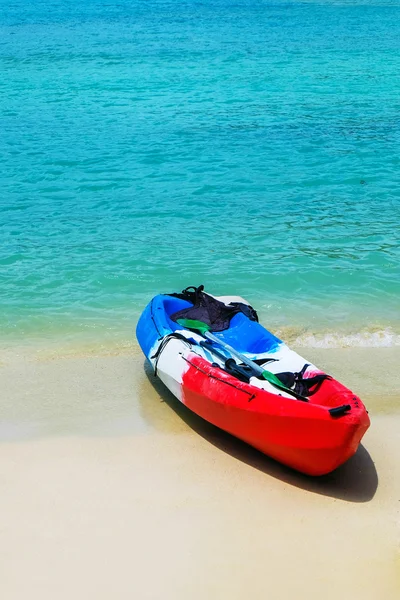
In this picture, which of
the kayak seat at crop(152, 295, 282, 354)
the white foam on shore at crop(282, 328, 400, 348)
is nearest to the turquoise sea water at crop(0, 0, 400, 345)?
the white foam on shore at crop(282, 328, 400, 348)

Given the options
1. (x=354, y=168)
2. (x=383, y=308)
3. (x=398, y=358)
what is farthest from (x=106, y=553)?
(x=354, y=168)

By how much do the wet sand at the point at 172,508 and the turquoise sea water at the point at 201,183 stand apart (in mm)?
1909

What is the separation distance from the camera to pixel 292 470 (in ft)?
18.4

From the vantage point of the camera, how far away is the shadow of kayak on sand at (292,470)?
5.38m

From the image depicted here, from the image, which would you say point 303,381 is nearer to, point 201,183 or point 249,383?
point 249,383

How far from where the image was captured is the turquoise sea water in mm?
9008

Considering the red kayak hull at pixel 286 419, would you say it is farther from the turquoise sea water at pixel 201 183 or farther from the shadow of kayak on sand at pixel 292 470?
the turquoise sea water at pixel 201 183

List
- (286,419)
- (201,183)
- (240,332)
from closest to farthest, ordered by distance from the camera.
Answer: (286,419)
(240,332)
(201,183)

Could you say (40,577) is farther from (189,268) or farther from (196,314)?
(189,268)

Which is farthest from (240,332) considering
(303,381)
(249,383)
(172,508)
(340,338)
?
(172,508)

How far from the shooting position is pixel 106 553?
4.71m

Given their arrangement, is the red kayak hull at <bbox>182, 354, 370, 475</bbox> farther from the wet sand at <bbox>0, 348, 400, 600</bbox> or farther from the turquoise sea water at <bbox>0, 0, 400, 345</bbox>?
the turquoise sea water at <bbox>0, 0, 400, 345</bbox>

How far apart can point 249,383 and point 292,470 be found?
886 millimetres

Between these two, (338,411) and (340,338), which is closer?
(338,411)
